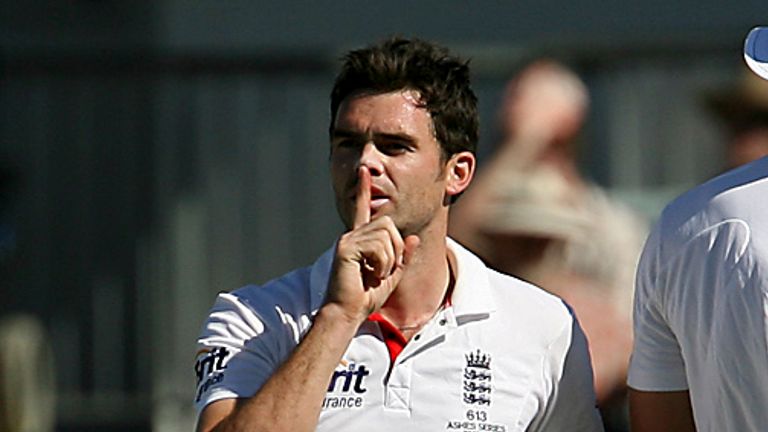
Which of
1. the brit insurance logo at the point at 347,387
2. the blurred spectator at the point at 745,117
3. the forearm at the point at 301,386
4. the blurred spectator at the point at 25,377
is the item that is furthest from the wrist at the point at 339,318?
the blurred spectator at the point at 25,377

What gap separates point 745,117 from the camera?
262 inches

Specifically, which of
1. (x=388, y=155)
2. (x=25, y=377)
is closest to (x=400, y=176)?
(x=388, y=155)

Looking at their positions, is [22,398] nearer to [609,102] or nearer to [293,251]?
[293,251]

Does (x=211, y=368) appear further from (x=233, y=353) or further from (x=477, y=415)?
(x=477, y=415)

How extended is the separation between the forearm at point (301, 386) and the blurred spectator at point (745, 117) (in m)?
2.56

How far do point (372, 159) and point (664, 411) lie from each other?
817 mm

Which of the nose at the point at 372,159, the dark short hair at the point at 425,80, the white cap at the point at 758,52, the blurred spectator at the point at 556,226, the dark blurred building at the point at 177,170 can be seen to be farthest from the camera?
the dark blurred building at the point at 177,170

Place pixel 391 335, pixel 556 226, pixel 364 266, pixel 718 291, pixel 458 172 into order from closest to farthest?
pixel 718 291
pixel 364 266
pixel 391 335
pixel 458 172
pixel 556 226

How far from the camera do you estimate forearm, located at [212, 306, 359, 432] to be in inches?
156

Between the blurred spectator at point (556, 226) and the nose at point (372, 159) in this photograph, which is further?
the blurred spectator at point (556, 226)

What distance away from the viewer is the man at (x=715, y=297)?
3.78 meters

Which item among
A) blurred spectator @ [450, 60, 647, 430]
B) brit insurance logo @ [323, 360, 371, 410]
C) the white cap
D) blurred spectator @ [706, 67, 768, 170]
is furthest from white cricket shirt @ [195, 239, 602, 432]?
blurred spectator @ [706, 67, 768, 170]

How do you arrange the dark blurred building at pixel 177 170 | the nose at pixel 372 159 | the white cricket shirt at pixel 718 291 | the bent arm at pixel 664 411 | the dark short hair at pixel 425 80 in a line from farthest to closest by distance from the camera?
the dark blurred building at pixel 177 170, the dark short hair at pixel 425 80, the nose at pixel 372 159, the bent arm at pixel 664 411, the white cricket shirt at pixel 718 291

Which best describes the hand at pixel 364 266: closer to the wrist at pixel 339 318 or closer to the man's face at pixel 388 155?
the wrist at pixel 339 318
